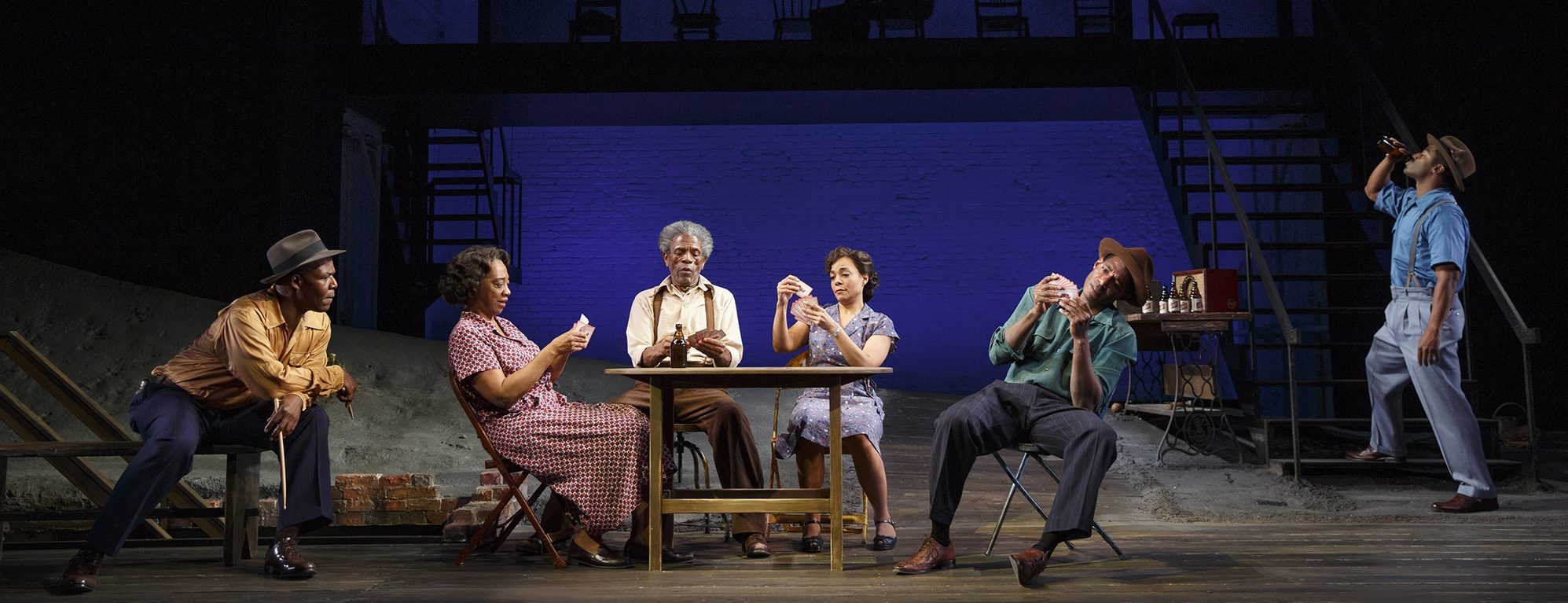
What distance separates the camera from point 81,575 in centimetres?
309

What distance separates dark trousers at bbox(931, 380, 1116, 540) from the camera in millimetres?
3223

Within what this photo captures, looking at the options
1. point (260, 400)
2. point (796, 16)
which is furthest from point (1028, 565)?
point (796, 16)

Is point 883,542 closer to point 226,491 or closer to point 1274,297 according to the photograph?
point 226,491

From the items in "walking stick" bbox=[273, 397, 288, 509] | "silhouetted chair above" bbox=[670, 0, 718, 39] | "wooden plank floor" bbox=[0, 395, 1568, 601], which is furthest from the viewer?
"silhouetted chair above" bbox=[670, 0, 718, 39]

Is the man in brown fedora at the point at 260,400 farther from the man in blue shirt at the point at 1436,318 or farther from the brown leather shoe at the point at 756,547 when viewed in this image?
the man in blue shirt at the point at 1436,318

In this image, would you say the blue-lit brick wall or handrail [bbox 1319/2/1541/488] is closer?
handrail [bbox 1319/2/1541/488]

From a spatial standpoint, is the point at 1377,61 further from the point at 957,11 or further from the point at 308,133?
the point at 308,133

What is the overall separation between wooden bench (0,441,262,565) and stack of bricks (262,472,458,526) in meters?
0.78

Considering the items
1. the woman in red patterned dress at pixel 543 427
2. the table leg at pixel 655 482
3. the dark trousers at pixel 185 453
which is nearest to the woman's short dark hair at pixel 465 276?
the woman in red patterned dress at pixel 543 427

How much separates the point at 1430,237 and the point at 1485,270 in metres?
1.02

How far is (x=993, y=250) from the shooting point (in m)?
10.8

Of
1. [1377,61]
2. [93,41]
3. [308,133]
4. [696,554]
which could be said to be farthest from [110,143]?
[1377,61]

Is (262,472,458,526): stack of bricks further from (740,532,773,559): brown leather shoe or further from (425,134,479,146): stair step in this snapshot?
(425,134,479,146): stair step

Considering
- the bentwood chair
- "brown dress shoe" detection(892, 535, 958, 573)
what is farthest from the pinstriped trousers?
"brown dress shoe" detection(892, 535, 958, 573)
